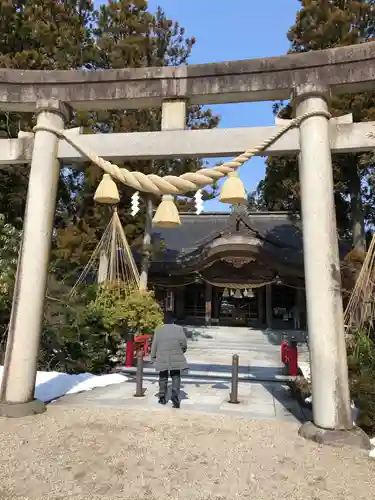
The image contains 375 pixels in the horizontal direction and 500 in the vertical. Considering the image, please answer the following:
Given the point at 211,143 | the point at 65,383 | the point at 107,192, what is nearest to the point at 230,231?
the point at 65,383

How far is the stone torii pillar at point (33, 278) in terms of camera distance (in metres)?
4.97

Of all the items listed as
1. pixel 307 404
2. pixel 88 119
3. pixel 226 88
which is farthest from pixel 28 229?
pixel 88 119

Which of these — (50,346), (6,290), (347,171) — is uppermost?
(347,171)

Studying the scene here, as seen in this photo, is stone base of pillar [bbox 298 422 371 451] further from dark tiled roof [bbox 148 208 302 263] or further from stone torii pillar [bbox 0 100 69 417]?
dark tiled roof [bbox 148 208 302 263]

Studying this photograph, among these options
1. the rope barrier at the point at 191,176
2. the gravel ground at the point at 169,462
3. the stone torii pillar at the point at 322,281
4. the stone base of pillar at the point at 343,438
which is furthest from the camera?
the rope barrier at the point at 191,176

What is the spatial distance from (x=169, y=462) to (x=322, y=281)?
8.39 ft

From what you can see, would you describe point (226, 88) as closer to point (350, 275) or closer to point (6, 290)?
point (6, 290)

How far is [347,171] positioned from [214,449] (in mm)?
13305

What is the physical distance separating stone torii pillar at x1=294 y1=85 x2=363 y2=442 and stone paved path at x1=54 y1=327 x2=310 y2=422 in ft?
3.80

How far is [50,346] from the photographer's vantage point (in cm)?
846

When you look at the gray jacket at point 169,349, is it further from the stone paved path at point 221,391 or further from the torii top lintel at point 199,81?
the torii top lintel at point 199,81

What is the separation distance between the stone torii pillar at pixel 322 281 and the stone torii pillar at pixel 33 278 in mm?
3402

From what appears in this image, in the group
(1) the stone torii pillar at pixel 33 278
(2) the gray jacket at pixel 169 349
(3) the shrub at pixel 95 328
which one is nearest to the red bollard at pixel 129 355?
(3) the shrub at pixel 95 328

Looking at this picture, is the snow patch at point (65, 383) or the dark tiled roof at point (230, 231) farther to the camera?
the dark tiled roof at point (230, 231)
